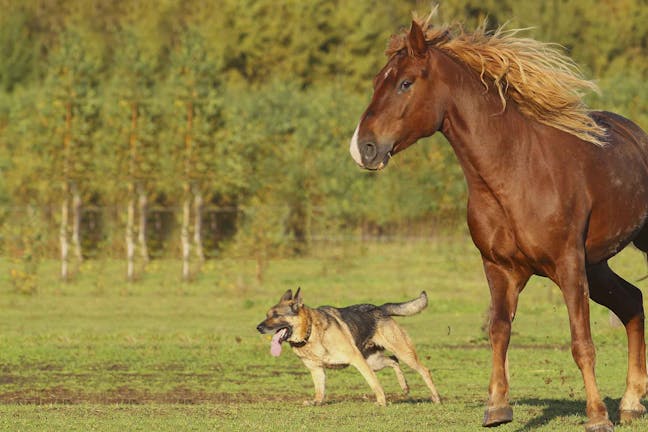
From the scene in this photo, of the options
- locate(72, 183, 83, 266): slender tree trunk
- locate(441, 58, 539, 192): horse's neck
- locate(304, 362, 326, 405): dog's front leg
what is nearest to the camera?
locate(441, 58, 539, 192): horse's neck

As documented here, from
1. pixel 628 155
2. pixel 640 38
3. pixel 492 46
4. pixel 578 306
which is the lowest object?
pixel 578 306

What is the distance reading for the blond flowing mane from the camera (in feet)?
32.6

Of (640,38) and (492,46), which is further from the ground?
(640,38)

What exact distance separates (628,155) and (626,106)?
3984cm

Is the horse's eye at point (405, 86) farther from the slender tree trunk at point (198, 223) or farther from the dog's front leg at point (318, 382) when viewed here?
the slender tree trunk at point (198, 223)

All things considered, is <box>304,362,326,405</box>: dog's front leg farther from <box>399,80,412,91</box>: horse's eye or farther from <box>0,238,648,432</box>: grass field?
<box>399,80,412,91</box>: horse's eye

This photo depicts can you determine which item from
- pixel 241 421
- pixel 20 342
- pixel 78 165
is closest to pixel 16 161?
pixel 78 165

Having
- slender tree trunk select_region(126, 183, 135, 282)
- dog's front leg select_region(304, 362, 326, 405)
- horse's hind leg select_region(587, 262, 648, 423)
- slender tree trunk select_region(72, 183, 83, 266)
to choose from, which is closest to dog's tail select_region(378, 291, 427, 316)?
dog's front leg select_region(304, 362, 326, 405)

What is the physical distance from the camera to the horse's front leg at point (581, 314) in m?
9.64

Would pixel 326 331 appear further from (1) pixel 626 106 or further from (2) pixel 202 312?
(1) pixel 626 106

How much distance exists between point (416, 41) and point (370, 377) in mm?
5726

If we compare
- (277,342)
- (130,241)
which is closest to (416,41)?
(277,342)

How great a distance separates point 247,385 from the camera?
55.1 feet

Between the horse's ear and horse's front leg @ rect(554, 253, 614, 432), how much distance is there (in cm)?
186
